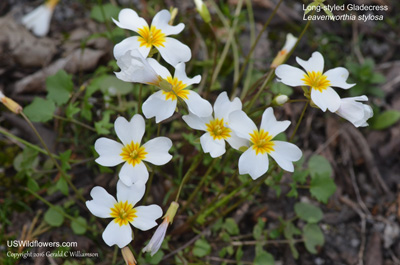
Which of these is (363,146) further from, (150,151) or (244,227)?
(150,151)

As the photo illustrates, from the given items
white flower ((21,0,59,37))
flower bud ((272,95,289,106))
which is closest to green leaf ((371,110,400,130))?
flower bud ((272,95,289,106))

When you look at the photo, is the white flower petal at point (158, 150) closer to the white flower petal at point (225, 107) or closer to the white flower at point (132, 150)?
the white flower at point (132, 150)

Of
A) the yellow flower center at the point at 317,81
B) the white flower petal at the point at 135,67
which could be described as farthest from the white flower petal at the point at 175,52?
the yellow flower center at the point at 317,81

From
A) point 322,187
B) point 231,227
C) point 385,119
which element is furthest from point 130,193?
point 385,119

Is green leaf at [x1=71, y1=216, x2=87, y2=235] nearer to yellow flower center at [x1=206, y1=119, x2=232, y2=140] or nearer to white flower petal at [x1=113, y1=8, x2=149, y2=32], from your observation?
yellow flower center at [x1=206, y1=119, x2=232, y2=140]

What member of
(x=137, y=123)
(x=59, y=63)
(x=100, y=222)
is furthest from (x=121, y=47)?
(x=59, y=63)

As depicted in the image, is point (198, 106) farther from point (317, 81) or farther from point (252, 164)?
point (317, 81)
